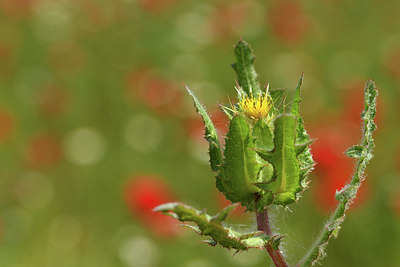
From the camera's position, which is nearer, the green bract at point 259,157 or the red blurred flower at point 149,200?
the green bract at point 259,157

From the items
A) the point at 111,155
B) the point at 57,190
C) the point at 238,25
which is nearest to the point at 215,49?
the point at 238,25

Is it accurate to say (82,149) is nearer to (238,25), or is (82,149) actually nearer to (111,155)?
(111,155)

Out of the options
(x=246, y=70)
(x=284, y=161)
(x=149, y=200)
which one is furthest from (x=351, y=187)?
(x=149, y=200)

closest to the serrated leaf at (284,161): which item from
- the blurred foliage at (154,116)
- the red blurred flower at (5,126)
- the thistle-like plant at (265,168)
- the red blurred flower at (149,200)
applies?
the thistle-like plant at (265,168)

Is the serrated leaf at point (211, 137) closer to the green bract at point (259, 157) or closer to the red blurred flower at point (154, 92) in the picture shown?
the green bract at point (259, 157)

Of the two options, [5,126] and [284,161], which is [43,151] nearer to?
[5,126]

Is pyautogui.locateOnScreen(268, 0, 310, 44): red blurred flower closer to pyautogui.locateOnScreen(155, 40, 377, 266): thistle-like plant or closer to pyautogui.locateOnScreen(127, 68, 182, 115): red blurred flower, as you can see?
pyautogui.locateOnScreen(127, 68, 182, 115): red blurred flower
